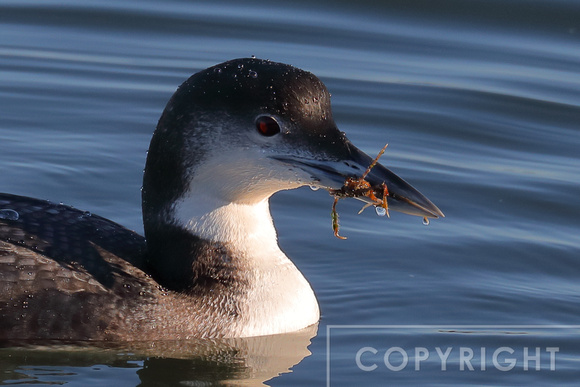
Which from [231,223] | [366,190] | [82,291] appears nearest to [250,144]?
[231,223]

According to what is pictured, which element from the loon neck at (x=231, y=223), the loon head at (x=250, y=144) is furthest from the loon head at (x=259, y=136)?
the loon neck at (x=231, y=223)

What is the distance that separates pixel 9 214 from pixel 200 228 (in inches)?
38.2

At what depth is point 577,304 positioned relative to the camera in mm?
7293

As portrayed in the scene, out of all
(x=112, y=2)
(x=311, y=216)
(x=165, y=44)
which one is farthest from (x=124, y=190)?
(x=112, y=2)

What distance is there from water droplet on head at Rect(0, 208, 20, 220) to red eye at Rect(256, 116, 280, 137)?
133 centimetres

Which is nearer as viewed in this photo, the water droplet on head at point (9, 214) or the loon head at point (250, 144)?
the loon head at point (250, 144)

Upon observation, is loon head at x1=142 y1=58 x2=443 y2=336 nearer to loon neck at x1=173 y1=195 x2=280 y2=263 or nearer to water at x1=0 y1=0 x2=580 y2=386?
loon neck at x1=173 y1=195 x2=280 y2=263

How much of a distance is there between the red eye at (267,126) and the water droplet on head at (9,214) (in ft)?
4.36

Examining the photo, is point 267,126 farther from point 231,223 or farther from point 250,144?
point 231,223

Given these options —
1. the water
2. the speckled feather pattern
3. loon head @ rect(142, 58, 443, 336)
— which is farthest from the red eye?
the water

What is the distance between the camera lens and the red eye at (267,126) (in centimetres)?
629

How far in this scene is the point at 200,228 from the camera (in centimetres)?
654

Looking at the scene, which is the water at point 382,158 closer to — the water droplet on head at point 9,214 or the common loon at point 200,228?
the common loon at point 200,228

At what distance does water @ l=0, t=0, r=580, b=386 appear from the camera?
6594mm
